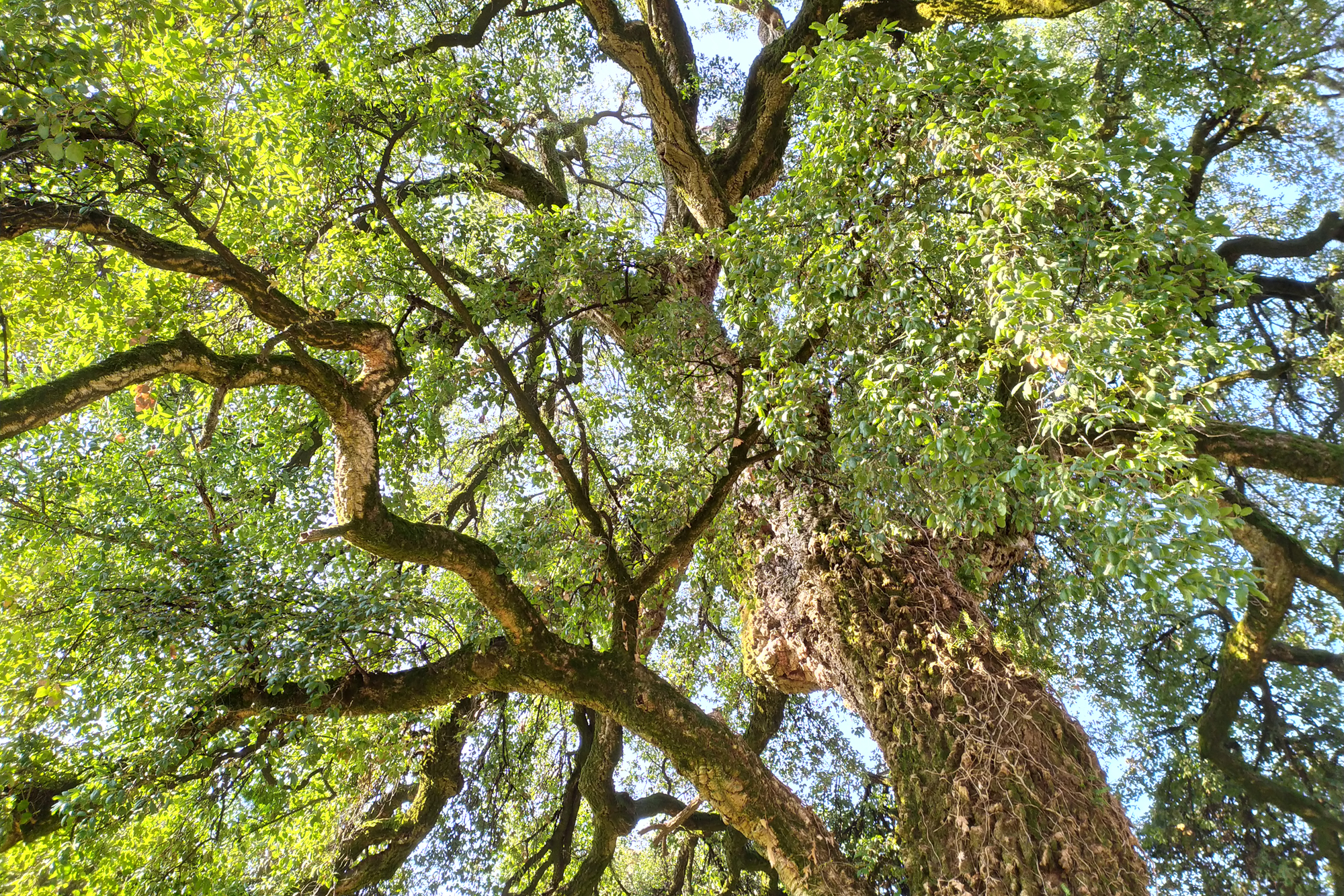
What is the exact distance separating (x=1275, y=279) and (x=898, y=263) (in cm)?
682

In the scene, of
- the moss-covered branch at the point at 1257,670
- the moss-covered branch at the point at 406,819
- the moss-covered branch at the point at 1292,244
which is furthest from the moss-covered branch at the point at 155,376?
the moss-covered branch at the point at 1292,244

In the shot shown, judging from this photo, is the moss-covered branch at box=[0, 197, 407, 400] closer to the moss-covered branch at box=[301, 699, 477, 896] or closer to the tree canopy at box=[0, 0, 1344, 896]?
the tree canopy at box=[0, 0, 1344, 896]

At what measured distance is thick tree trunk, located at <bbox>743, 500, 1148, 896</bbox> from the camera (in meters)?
4.41

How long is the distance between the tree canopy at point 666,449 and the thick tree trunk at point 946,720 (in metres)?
0.03

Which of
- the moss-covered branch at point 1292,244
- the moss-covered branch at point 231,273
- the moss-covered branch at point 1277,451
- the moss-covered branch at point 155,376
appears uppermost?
the moss-covered branch at point 1292,244

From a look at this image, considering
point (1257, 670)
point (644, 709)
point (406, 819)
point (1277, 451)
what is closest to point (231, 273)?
point (644, 709)

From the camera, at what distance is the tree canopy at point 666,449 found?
3.51 m

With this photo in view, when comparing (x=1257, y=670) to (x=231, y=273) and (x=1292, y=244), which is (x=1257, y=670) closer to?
(x=1292, y=244)

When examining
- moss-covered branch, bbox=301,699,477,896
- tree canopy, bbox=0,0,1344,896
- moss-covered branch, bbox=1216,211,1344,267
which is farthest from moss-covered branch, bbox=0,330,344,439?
moss-covered branch, bbox=1216,211,1344,267

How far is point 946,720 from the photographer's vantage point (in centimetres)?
506

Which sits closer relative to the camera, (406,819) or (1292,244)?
(406,819)

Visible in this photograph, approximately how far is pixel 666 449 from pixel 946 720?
2914mm

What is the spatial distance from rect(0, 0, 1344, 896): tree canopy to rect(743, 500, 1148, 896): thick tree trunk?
0.03 meters

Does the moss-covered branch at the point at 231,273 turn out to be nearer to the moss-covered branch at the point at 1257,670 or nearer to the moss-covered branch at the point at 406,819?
the moss-covered branch at the point at 406,819
